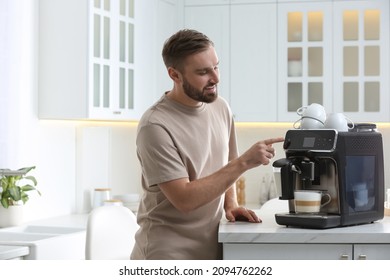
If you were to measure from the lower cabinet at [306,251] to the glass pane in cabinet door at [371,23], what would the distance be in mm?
2218

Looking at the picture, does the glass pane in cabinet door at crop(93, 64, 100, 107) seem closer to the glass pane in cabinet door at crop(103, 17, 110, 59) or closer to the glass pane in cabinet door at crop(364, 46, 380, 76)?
the glass pane in cabinet door at crop(103, 17, 110, 59)

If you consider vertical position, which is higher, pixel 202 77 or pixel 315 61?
pixel 315 61

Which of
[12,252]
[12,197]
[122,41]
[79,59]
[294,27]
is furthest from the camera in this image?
[294,27]

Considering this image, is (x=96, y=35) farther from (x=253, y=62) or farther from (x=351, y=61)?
(x=351, y=61)

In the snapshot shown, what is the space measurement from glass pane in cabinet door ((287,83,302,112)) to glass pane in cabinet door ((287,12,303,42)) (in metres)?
0.22

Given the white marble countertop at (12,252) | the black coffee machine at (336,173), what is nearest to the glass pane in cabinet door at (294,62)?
the white marble countertop at (12,252)

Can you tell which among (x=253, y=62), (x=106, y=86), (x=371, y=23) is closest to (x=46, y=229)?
(x=106, y=86)

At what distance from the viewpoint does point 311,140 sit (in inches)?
74.3

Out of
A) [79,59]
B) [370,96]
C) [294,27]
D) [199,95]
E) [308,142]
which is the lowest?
[308,142]

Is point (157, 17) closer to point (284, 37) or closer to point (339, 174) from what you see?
point (284, 37)

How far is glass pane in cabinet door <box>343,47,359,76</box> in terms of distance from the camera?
382 centimetres

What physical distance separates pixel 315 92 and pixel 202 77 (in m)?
2.05

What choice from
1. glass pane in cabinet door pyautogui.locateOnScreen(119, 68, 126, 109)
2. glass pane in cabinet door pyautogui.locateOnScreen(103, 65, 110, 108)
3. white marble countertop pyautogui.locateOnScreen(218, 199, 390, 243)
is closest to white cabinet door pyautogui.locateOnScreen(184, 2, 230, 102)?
Answer: glass pane in cabinet door pyautogui.locateOnScreen(119, 68, 126, 109)

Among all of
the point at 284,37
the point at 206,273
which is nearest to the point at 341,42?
the point at 284,37
